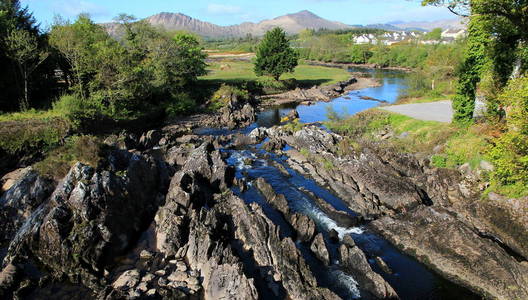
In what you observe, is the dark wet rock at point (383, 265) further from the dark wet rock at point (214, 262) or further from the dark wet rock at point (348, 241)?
the dark wet rock at point (214, 262)

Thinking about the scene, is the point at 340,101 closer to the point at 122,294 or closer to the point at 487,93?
the point at 487,93

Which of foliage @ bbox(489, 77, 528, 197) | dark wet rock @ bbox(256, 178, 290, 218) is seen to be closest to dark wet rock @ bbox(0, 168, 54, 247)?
dark wet rock @ bbox(256, 178, 290, 218)

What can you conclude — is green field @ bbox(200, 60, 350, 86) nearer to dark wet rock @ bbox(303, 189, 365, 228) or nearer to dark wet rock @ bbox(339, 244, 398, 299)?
dark wet rock @ bbox(303, 189, 365, 228)

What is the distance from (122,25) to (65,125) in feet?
134

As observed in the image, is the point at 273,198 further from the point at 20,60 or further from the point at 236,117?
the point at 20,60

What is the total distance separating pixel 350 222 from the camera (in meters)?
26.1

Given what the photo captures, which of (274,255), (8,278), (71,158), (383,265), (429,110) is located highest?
(429,110)

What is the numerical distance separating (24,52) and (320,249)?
152 feet

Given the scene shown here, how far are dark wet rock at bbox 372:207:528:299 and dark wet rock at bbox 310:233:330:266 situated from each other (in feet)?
19.5

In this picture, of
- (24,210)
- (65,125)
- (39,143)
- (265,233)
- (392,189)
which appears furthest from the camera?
(65,125)

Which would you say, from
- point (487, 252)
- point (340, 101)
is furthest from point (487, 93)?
point (340, 101)

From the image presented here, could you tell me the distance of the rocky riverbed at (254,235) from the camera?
1886cm

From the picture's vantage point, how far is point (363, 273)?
20.1 m

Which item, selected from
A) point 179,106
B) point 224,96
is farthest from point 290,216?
point 224,96
